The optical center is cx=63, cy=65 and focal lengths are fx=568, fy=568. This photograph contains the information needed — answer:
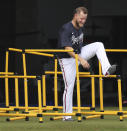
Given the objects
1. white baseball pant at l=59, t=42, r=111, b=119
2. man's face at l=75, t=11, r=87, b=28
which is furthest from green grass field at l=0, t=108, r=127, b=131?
man's face at l=75, t=11, r=87, b=28

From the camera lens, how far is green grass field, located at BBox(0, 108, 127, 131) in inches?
324

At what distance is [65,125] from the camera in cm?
869

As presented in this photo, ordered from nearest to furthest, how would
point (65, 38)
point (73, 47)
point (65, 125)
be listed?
point (65, 125) < point (65, 38) < point (73, 47)

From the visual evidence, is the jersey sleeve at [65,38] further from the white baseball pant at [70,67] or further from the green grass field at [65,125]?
the green grass field at [65,125]

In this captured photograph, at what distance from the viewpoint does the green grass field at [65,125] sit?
27.0 feet

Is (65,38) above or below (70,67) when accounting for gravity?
above

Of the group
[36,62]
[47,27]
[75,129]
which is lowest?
[75,129]

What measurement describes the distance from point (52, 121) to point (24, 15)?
5.33 meters

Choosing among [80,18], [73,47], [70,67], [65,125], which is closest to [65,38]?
[73,47]

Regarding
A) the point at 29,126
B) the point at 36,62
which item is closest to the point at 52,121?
the point at 29,126

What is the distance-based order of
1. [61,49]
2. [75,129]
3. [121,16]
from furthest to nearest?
1. [121,16]
2. [61,49]
3. [75,129]

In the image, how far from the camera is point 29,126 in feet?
28.3

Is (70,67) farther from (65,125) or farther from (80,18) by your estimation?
(65,125)

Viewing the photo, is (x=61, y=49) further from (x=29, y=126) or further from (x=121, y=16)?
(x=121, y=16)
